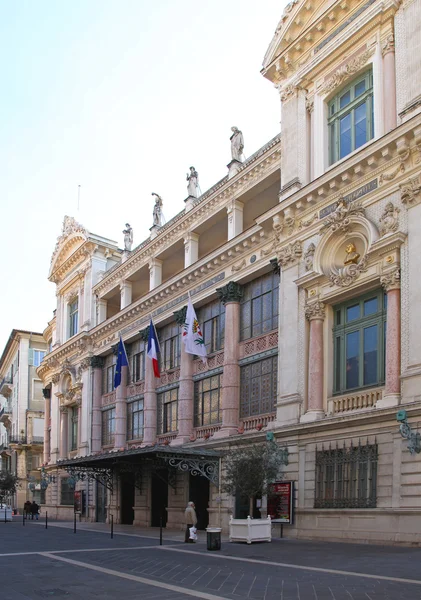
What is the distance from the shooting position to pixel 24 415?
245 feet

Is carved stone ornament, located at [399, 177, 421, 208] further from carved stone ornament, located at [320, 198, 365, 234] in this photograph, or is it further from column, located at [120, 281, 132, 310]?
column, located at [120, 281, 132, 310]

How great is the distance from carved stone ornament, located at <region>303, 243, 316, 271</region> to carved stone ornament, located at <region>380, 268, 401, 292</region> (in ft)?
12.9

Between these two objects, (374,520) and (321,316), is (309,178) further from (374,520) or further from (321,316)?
(374,520)

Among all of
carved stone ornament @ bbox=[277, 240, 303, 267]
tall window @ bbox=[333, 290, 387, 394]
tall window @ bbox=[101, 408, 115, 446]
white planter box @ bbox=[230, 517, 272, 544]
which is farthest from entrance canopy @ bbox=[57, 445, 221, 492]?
carved stone ornament @ bbox=[277, 240, 303, 267]

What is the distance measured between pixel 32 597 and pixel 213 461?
18.7 meters

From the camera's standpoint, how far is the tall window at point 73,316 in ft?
176

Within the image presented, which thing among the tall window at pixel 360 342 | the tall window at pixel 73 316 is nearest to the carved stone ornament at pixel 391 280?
the tall window at pixel 360 342

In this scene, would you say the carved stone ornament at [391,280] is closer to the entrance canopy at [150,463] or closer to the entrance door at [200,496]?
the entrance canopy at [150,463]

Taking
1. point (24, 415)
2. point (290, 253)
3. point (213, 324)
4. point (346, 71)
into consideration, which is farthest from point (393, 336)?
point (24, 415)

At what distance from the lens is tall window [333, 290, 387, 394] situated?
2398cm

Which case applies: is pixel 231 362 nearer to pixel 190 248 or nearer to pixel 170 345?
pixel 170 345

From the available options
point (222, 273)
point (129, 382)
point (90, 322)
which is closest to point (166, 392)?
point (129, 382)

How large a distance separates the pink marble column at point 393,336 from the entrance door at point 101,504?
27.0 m

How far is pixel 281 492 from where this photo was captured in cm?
2589
